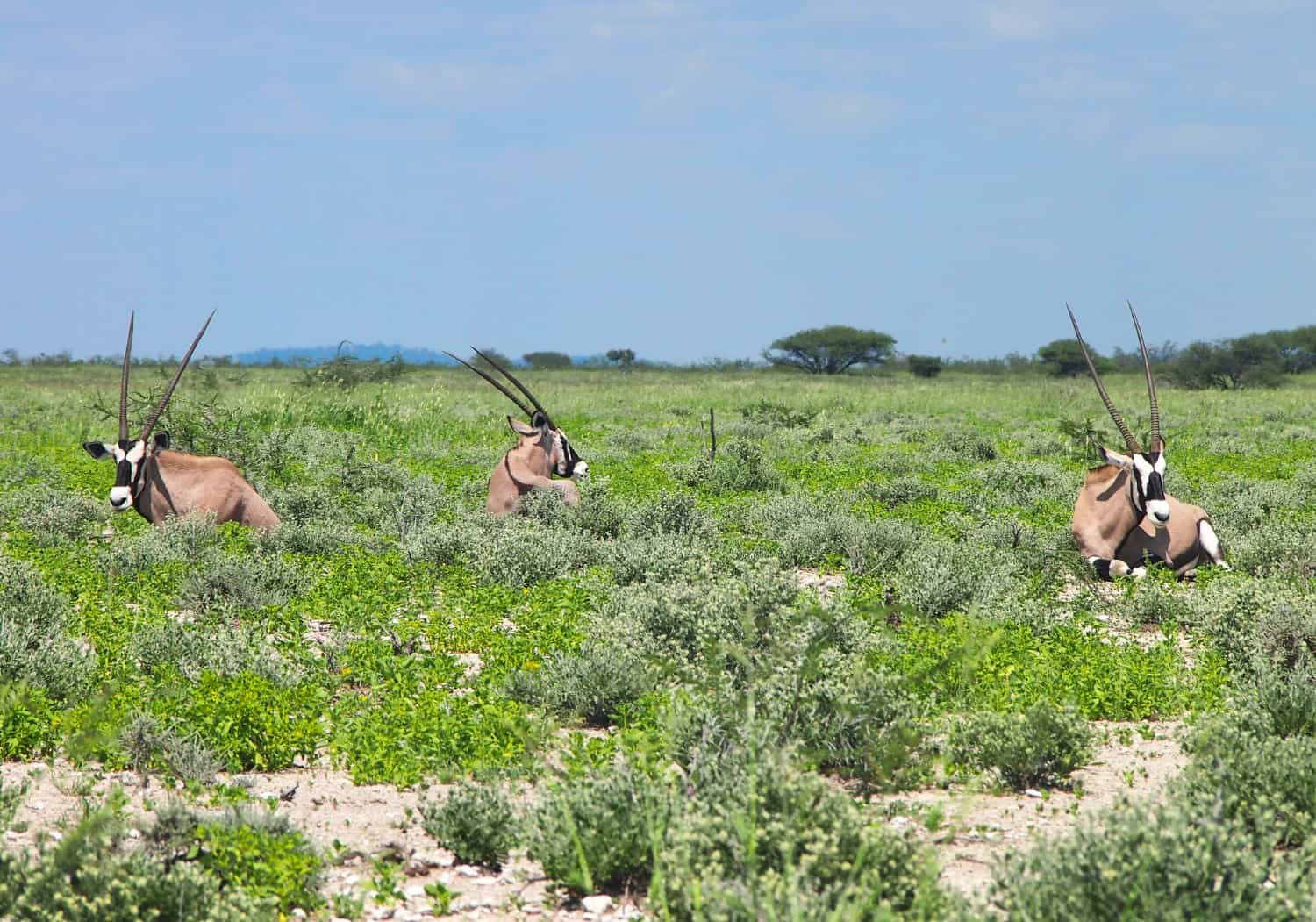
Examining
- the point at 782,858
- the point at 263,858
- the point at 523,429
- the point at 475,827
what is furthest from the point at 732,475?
the point at 782,858

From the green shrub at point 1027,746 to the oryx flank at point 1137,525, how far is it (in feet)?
17.2

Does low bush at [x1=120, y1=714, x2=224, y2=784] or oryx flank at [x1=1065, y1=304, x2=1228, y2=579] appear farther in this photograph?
oryx flank at [x1=1065, y1=304, x2=1228, y2=579]

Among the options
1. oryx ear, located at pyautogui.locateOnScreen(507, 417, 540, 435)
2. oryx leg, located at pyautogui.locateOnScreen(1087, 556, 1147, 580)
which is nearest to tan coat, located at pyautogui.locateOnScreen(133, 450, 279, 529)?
oryx ear, located at pyautogui.locateOnScreen(507, 417, 540, 435)

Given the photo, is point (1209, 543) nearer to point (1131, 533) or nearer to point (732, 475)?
point (1131, 533)

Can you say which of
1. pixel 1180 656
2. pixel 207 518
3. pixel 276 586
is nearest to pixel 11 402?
pixel 207 518

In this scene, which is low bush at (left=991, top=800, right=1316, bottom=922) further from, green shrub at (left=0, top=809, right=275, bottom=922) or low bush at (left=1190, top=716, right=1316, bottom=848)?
green shrub at (left=0, top=809, right=275, bottom=922)

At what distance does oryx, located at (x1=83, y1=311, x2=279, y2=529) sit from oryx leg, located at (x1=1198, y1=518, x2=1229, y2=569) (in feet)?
28.2

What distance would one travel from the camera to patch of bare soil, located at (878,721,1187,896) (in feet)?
15.1

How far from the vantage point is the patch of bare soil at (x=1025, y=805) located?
4605 millimetres

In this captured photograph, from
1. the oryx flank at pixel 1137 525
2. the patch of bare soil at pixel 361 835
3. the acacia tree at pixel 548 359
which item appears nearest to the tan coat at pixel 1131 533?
the oryx flank at pixel 1137 525

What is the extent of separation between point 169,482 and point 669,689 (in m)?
7.59

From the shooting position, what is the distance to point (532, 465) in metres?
14.1

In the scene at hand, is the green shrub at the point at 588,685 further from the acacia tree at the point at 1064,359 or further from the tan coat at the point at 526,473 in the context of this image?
the acacia tree at the point at 1064,359

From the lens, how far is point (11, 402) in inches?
1180
